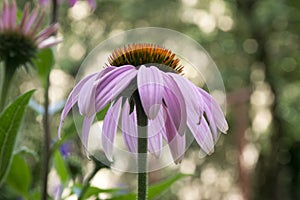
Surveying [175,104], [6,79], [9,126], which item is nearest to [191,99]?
[175,104]

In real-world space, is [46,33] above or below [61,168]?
above

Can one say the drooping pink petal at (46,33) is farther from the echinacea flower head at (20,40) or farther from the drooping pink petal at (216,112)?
the drooping pink petal at (216,112)

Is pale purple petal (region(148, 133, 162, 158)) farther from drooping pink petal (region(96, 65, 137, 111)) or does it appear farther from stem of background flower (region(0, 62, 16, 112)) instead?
stem of background flower (region(0, 62, 16, 112))

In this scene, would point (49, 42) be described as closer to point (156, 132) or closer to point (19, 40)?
point (19, 40)

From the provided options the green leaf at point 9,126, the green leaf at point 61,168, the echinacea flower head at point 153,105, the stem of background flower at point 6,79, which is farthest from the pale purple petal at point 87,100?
the green leaf at point 61,168

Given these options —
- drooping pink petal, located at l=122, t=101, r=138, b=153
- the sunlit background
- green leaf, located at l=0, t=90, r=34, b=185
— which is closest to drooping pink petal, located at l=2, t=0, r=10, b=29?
green leaf, located at l=0, t=90, r=34, b=185
